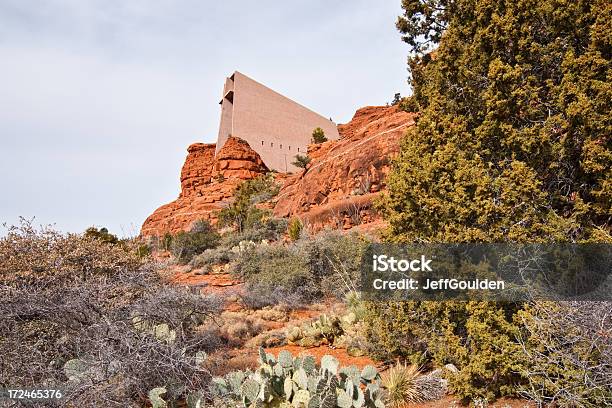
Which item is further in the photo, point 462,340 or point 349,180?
point 349,180

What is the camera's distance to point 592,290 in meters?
4.45

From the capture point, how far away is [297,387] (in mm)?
4191

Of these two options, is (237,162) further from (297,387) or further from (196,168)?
(297,387)

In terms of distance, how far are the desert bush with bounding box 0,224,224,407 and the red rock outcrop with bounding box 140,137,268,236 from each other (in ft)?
90.3

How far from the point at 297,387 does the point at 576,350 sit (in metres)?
2.39

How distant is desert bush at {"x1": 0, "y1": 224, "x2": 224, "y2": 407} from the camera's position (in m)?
4.44

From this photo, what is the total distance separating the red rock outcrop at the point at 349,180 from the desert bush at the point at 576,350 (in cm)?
1233

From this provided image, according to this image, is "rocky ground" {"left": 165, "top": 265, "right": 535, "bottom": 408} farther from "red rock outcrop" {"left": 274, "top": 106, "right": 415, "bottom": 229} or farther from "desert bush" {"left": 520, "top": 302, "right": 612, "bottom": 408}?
"red rock outcrop" {"left": 274, "top": 106, "right": 415, "bottom": 229}

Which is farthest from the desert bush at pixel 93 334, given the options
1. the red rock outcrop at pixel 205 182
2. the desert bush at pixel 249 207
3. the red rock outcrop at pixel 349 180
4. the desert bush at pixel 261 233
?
the red rock outcrop at pixel 205 182

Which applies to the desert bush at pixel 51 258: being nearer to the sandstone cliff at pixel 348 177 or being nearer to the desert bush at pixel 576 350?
the desert bush at pixel 576 350

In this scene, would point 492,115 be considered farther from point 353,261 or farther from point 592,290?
point 353,261

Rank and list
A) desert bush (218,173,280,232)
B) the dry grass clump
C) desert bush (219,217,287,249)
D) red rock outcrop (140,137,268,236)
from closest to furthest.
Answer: the dry grass clump
desert bush (219,217,287,249)
desert bush (218,173,280,232)
red rock outcrop (140,137,268,236)

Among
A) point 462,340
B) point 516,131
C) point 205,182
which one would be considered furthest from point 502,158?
point 205,182

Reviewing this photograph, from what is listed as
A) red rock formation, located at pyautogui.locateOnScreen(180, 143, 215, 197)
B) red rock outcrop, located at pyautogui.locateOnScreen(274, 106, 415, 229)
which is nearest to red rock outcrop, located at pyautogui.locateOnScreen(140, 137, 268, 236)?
red rock formation, located at pyautogui.locateOnScreen(180, 143, 215, 197)
